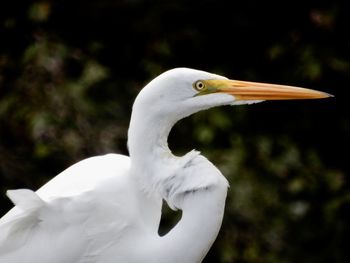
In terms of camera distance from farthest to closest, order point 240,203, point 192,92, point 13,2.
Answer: point 13,2
point 240,203
point 192,92

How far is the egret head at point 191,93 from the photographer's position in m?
2.97

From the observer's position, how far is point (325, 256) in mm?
5164

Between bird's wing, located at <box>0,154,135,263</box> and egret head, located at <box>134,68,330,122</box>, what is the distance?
0.32m

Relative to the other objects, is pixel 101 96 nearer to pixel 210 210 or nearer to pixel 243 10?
pixel 243 10

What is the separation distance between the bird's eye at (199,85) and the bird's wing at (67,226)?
1.32ft

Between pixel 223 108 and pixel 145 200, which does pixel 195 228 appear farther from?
pixel 223 108

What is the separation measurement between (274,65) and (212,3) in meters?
0.45

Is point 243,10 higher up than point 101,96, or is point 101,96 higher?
point 243,10

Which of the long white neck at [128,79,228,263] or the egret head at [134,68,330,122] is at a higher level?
the egret head at [134,68,330,122]

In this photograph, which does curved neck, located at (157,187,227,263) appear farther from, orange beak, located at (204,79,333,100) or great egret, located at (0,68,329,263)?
Result: orange beak, located at (204,79,333,100)

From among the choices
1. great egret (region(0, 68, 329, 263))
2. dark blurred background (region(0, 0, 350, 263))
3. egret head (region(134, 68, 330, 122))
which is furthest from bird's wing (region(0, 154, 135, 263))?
dark blurred background (region(0, 0, 350, 263))

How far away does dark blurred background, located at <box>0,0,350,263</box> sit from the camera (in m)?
4.93

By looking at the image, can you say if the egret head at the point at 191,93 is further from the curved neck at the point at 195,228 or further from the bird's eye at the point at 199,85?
the curved neck at the point at 195,228

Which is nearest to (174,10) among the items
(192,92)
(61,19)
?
(61,19)
